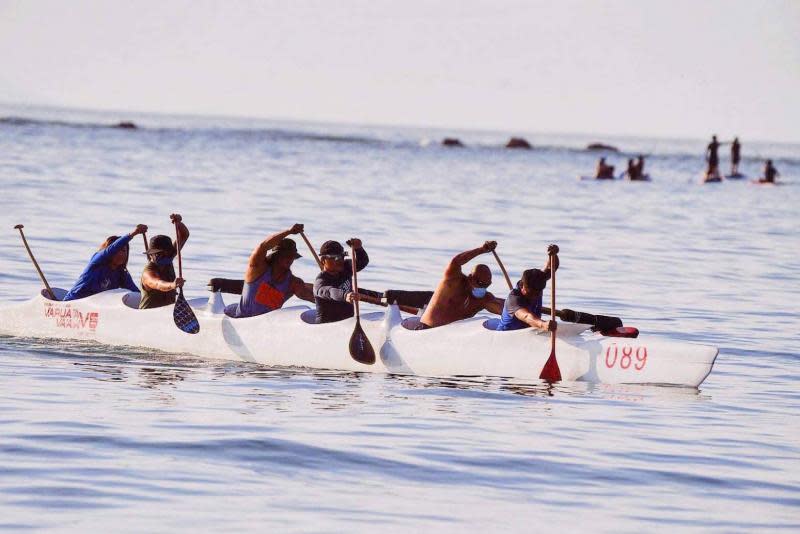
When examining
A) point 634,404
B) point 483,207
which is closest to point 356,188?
point 483,207

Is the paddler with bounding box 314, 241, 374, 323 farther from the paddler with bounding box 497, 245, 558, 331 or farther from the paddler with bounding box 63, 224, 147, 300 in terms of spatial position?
the paddler with bounding box 63, 224, 147, 300

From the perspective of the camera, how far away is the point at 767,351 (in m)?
19.9

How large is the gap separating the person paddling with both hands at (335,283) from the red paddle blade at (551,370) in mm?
1929

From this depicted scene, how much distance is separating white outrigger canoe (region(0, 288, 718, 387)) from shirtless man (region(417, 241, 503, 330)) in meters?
0.15

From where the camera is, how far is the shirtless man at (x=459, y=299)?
1639 cm

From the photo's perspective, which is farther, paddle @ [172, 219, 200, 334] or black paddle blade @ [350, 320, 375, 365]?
paddle @ [172, 219, 200, 334]

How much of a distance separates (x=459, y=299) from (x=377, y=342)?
936 millimetres

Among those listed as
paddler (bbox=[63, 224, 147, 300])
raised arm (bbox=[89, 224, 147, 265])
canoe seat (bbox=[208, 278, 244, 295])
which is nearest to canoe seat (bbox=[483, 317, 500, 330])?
canoe seat (bbox=[208, 278, 244, 295])

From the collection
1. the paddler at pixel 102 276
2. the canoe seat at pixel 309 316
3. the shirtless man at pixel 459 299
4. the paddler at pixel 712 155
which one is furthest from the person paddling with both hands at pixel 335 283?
the paddler at pixel 712 155

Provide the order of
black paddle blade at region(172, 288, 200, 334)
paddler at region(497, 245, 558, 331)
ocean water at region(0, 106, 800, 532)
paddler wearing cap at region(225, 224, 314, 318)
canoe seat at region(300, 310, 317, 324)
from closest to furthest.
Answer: ocean water at region(0, 106, 800, 532)
paddler at region(497, 245, 558, 331)
paddler wearing cap at region(225, 224, 314, 318)
canoe seat at region(300, 310, 317, 324)
black paddle blade at region(172, 288, 200, 334)

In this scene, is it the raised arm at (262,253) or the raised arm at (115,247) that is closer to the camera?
the raised arm at (262,253)

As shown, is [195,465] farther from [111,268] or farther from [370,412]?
[111,268]

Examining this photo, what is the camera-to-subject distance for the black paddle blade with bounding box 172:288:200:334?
57.5 ft

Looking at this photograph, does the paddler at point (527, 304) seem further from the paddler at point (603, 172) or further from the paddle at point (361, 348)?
the paddler at point (603, 172)
